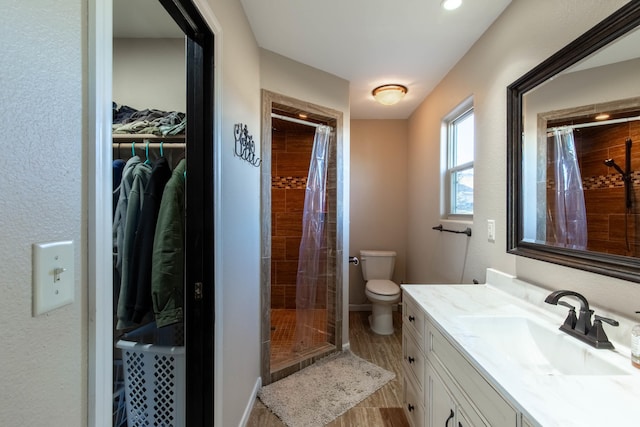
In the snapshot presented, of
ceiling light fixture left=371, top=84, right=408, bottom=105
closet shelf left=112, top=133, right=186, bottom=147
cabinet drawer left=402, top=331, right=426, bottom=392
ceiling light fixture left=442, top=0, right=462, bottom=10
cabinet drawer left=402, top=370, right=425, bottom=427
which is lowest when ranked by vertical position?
cabinet drawer left=402, top=370, right=425, bottom=427

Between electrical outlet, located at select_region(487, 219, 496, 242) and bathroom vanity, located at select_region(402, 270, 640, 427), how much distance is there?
208 mm

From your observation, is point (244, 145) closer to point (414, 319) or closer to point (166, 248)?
point (166, 248)

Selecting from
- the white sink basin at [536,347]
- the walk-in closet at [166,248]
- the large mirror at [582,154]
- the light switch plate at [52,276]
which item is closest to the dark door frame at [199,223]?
the walk-in closet at [166,248]

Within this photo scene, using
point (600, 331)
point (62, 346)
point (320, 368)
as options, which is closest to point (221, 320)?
point (62, 346)

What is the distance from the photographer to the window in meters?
2.12

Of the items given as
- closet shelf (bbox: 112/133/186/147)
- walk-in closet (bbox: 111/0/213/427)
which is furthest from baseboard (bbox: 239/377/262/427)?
closet shelf (bbox: 112/133/186/147)

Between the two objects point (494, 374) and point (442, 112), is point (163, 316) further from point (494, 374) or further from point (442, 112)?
point (442, 112)

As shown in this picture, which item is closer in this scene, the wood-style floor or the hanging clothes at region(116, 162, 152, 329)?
the hanging clothes at region(116, 162, 152, 329)

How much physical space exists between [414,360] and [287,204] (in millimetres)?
2341

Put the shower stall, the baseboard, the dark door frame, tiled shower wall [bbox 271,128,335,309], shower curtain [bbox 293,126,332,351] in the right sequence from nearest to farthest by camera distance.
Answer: the dark door frame
the baseboard
the shower stall
shower curtain [bbox 293,126,332,351]
tiled shower wall [bbox 271,128,335,309]

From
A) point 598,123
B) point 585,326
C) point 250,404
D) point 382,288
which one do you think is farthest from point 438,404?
point 382,288

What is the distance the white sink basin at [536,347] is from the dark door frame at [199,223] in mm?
1117

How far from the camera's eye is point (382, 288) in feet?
9.28

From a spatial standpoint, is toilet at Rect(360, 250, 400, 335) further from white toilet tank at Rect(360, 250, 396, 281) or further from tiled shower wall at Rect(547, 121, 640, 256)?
tiled shower wall at Rect(547, 121, 640, 256)
